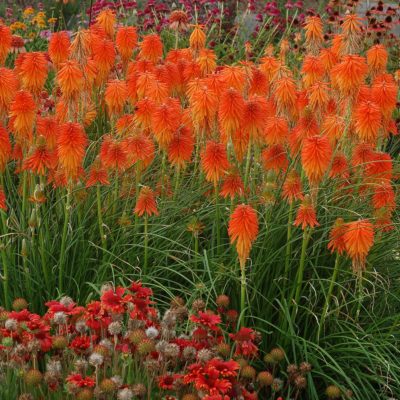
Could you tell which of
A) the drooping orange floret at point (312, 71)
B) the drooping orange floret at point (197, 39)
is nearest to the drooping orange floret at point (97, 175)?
the drooping orange floret at point (312, 71)

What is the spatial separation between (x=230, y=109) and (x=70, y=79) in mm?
737

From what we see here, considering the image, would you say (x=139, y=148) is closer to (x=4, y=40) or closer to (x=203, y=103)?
(x=203, y=103)

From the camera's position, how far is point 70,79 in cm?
393

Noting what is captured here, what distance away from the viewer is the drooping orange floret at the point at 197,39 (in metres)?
4.99

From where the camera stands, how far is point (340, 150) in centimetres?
424

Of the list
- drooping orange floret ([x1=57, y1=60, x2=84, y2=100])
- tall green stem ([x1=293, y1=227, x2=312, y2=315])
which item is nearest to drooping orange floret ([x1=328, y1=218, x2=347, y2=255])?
tall green stem ([x1=293, y1=227, x2=312, y2=315])

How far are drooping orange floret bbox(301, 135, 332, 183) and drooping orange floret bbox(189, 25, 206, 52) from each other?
64.5 inches

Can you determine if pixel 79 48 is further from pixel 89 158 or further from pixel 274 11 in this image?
pixel 274 11

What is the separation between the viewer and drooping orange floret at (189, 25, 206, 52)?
4.99 m

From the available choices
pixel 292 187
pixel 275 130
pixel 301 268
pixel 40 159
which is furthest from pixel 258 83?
pixel 40 159

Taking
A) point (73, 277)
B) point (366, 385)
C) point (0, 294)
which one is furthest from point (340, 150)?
point (0, 294)

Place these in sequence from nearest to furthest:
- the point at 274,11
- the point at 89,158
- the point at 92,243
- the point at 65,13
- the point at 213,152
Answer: the point at 213,152 < the point at 92,243 < the point at 89,158 < the point at 274,11 < the point at 65,13

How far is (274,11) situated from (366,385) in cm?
488

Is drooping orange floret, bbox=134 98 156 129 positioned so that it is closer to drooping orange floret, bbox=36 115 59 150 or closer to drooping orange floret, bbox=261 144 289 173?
drooping orange floret, bbox=36 115 59 150
